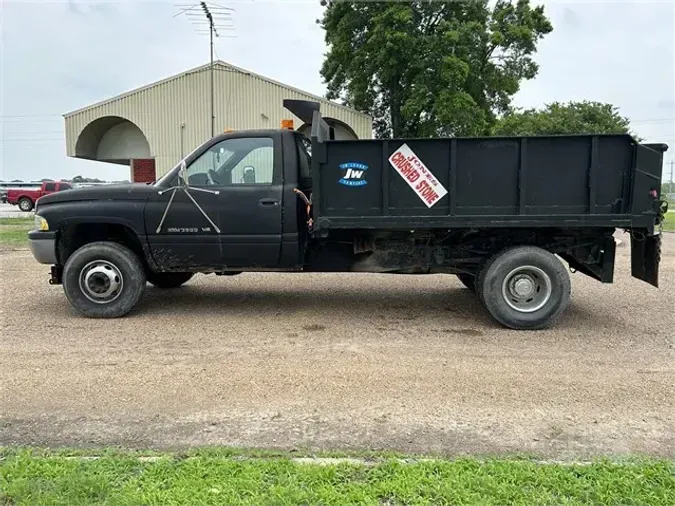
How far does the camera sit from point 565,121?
130ft

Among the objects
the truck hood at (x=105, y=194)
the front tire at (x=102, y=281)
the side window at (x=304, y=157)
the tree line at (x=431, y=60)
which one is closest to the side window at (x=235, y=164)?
the side window at (x=304, y=157)

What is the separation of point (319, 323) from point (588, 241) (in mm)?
3174

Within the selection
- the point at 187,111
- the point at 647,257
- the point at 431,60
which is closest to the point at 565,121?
the point at 431,60

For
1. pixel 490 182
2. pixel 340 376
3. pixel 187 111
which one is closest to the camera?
pixel 340 376

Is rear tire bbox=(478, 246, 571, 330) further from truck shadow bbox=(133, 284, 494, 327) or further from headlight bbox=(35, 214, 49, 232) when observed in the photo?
headlight bbox=(35, 214, 49, 232)

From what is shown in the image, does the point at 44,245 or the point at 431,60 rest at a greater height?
the point at 431,60

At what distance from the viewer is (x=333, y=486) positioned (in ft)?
8.82

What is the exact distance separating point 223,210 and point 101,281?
164cm

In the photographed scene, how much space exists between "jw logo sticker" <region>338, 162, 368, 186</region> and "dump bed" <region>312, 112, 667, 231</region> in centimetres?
1

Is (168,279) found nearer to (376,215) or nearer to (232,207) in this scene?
(232,207)

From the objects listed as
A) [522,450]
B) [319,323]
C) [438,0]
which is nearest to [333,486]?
[522,450]

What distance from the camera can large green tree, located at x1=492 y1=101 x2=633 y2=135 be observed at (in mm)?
35750

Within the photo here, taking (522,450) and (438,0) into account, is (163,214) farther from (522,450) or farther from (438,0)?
(438,0)

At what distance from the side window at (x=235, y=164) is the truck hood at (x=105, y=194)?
573 millimetres
